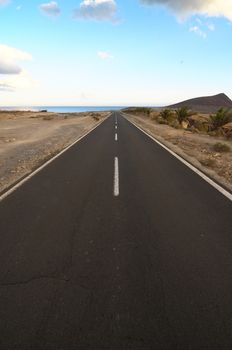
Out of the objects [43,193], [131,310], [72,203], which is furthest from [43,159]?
[131,310]

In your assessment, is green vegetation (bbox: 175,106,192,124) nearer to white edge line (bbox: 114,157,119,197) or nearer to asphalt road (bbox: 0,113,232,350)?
white edge line (bbox: 114,157,119,197)

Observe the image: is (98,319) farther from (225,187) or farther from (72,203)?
(225,187)

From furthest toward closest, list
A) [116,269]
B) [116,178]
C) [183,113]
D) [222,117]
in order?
[183,113], [222,117], [116,178], [116,269]

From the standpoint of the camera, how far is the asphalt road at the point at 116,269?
319cm

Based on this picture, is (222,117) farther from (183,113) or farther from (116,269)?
(116,269)

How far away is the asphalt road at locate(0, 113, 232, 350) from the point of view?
3.19 m

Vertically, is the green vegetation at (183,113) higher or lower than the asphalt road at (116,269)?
lower

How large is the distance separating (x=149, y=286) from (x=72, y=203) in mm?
3905

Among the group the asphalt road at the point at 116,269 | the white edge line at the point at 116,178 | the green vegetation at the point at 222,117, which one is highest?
the asphalt road at the point at 116,269

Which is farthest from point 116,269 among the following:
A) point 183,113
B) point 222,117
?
point 183,113

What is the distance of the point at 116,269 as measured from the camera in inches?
175

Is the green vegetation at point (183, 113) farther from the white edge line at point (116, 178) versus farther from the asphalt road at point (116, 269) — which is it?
the asphalt road at point (116, 269)

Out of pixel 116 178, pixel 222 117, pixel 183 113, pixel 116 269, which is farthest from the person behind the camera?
pixel 183 113

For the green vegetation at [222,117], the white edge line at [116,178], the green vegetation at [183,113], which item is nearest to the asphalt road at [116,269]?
the white edge line at [116,178]
